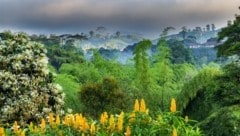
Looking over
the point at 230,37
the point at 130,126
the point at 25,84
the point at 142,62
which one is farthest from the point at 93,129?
the point at 142,62

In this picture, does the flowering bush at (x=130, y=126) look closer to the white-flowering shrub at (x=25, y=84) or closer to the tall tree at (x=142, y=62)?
the white-flowering shrub at (x=25, y=84)

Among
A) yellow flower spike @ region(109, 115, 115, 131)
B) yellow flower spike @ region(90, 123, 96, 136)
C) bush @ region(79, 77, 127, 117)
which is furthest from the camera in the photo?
bush @ region(79, 77, 127, 117)

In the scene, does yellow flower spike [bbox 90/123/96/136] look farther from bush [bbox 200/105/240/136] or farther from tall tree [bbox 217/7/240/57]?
tall tree [bbox 217/7/240/57]

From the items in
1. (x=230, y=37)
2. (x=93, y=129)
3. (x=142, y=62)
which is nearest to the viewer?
(x=93, y=129)

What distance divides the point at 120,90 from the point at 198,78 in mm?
3439

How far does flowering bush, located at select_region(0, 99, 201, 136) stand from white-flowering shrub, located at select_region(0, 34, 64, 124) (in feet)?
20.3

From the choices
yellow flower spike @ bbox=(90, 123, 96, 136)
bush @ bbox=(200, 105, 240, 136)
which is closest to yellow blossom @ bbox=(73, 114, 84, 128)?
yellow flower spike @ bbox=(90, 123, 96, 136)

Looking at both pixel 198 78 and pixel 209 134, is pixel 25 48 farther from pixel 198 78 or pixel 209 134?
pixel 198 78

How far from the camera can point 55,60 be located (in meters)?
39.8

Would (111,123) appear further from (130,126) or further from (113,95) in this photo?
(113,95)

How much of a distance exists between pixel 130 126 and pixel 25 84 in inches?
282

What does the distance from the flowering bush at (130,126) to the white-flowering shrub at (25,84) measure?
20.3 feet

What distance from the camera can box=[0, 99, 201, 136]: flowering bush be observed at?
564 cm

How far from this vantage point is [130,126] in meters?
5.83
